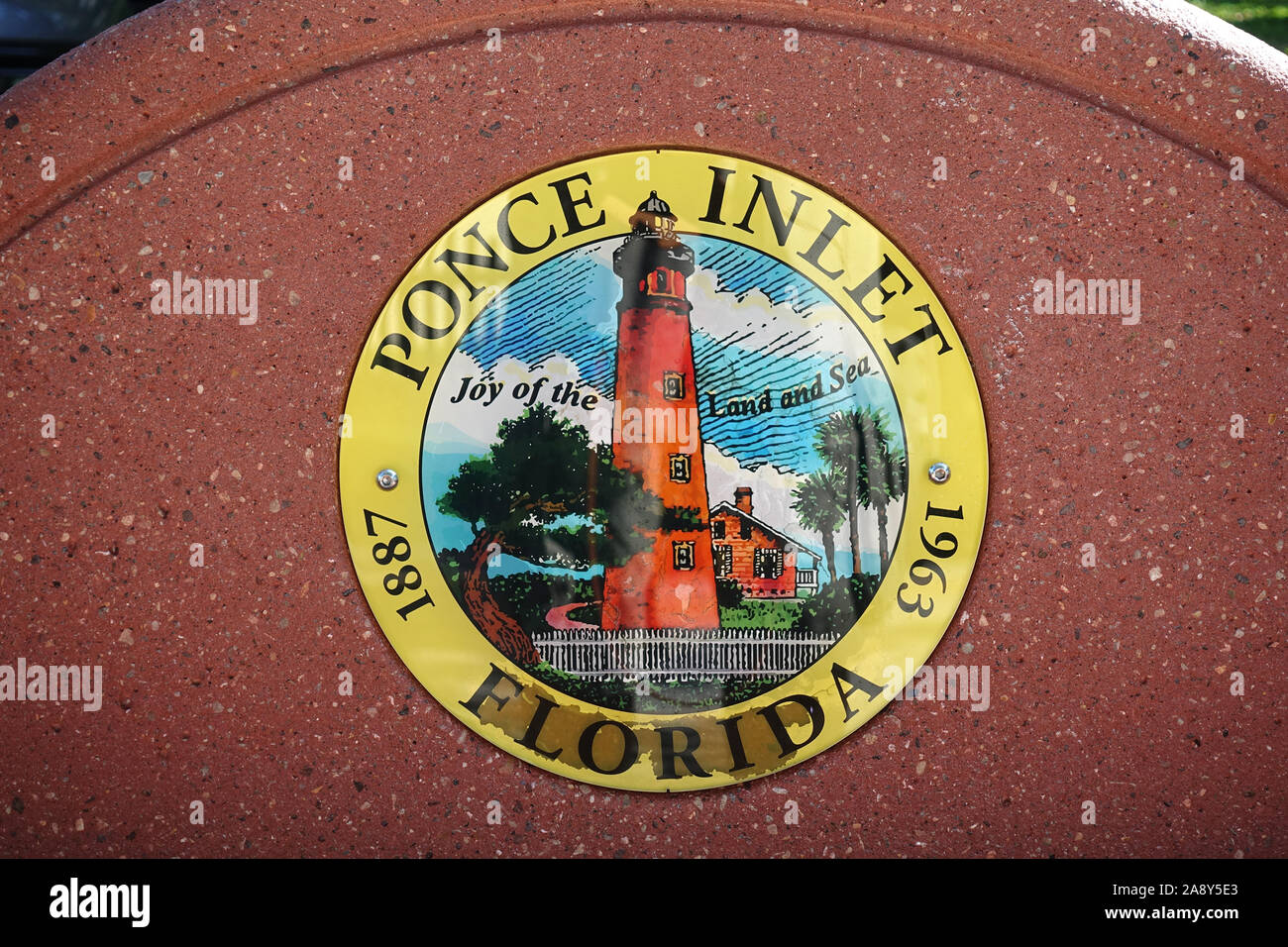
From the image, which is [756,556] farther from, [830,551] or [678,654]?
[678,654]

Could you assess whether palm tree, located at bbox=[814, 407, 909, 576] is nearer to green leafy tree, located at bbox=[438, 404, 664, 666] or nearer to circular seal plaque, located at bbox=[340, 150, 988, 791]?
circular seal plaque, located at bbox=[340, 150, 988, 791]

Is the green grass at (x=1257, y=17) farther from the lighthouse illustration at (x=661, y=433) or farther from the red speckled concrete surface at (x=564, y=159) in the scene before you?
the lighthouse illustration at (x=661, y=433)

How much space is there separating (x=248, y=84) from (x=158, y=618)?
154 cm

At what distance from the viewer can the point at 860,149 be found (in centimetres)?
273

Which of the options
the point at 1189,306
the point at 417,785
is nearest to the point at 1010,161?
the point at 1189,306

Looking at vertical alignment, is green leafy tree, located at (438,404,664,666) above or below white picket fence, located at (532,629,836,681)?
above

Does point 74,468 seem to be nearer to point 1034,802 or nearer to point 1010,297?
point 1010,297

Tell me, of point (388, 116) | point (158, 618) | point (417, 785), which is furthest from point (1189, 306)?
point (158, 618)

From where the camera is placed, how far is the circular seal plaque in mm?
2721

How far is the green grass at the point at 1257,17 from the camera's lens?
8898 millimetres

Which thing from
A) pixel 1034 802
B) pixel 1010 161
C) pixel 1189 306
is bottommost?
pixel 1034 802

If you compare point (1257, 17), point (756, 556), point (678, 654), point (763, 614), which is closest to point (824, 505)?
point (756, 556)

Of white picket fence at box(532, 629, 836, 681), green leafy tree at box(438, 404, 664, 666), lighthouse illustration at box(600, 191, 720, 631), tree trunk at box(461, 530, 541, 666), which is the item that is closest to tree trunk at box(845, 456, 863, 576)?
white picket fence at box(532, 629, 836, 681)

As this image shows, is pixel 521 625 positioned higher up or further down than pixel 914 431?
further down
